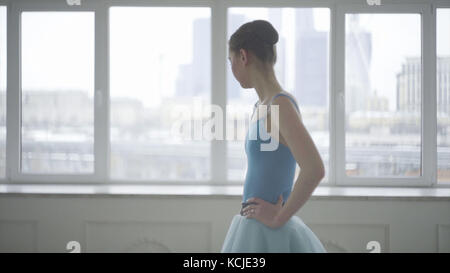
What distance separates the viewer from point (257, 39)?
84 centimetres

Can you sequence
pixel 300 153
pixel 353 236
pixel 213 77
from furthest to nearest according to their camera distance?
pixel 213 77 < pixel 353 236 < pixel 300 153

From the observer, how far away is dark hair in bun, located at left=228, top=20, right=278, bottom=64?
2.75ft

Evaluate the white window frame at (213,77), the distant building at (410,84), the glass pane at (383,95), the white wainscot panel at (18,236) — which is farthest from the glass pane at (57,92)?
the distant building at (410,84)

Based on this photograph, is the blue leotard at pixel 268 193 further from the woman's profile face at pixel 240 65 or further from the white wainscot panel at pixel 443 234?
the white wainscot panel at pixel 443 234

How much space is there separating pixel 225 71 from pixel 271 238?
5.38ft

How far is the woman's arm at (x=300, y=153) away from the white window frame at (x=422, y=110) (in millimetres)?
1668

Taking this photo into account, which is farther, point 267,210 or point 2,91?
point 2,91

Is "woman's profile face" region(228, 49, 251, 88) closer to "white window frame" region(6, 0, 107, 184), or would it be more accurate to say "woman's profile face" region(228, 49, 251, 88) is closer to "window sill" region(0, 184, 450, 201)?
"window sill" region(0, 184, 450, 201)

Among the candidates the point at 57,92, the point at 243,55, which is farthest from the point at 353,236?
the point at 57,92

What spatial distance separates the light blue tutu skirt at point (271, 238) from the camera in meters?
0.87

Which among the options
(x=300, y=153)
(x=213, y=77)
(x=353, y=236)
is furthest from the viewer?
(x=213, y=77)

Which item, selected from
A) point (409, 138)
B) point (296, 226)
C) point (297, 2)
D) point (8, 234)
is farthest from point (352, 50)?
point (8, 234)

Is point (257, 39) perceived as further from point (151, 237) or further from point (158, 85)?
point (158, 85)

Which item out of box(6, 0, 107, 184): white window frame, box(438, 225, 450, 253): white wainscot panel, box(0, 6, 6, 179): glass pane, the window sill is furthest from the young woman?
box(0, 6, 6, 179): glass pane
